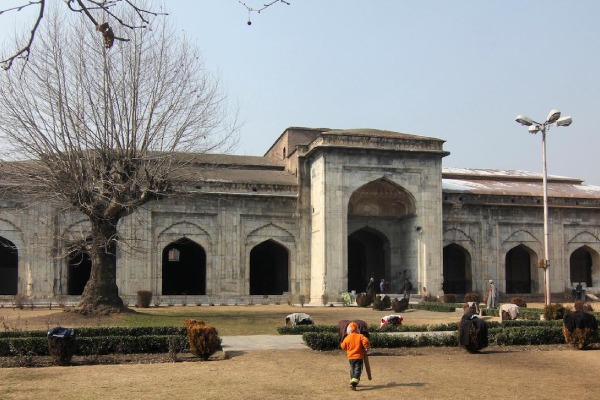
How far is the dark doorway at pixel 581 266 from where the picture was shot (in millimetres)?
36219

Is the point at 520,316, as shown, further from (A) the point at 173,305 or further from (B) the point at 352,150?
(A) the point at 173,305

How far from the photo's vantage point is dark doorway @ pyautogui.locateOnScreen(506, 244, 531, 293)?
35.5 metres

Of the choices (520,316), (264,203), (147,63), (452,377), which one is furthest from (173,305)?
(452,377)

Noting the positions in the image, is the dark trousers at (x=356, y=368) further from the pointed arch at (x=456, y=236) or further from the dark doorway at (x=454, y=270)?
the dark doorway at (x=454, y=270)

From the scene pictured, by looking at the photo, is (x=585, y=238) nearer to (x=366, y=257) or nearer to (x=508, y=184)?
(x=508, y=184)

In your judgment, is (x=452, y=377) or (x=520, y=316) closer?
(x=452, y=377)

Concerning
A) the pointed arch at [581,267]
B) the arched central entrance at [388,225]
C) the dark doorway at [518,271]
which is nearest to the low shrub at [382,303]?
the arched central entrance at [388,225]

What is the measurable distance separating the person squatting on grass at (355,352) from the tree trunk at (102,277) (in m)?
11.2

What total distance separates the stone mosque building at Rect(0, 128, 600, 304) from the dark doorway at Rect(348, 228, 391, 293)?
6 centimetres

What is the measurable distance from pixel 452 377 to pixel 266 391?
9.58 feet

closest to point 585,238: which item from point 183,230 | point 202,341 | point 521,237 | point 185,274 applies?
point 521,237

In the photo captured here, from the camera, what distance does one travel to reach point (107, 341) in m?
11.6

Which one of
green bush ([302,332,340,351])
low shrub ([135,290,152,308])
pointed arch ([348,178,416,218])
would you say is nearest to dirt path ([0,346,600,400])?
green bush ([302,332,340,351])

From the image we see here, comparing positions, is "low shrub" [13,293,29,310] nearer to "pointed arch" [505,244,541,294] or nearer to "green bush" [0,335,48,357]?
"green bush" [0,335,48,357]
